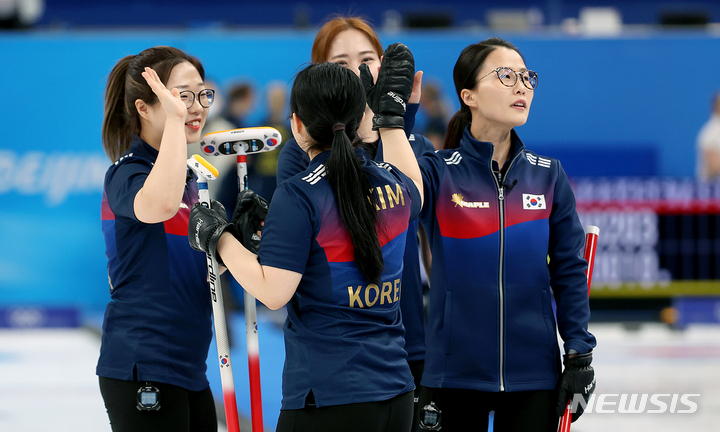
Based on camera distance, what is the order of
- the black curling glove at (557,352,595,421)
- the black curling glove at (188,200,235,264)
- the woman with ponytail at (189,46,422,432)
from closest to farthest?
the woman with ponytail at (189,46,422,432)
the black curling glove at (188,200,235,264)
the black curling glove at (557,352,595,421)

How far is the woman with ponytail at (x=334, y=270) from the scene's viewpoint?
2.05 meters

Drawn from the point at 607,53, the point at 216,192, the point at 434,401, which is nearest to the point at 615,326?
the point at 607,53

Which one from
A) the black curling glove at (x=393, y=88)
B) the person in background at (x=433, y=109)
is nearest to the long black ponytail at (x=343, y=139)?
the black curling glove at (x=393, y=88)

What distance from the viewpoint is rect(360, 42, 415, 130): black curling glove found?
8.11 feet

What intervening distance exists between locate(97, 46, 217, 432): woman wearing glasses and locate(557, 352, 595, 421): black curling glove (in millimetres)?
1154

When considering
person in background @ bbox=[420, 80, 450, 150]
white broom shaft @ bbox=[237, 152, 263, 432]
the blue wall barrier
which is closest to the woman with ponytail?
white broom shaft @ bbox=[237, 152, 263, 432]

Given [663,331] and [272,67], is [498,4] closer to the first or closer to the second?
[272,67]

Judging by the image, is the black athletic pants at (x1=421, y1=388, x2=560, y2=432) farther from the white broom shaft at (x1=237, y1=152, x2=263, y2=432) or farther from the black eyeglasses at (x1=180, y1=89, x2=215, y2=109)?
the black eyeglasses at (x1=180, y1=89, x2=215, y2=109)

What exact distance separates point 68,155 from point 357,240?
674 centimetres

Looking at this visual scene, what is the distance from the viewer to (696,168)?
8.55 meters

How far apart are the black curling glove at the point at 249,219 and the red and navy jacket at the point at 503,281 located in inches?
24.0

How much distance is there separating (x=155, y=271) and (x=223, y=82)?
614 cm

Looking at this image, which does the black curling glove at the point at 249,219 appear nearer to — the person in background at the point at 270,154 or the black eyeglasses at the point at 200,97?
the black eyeglasses at the point at 200,97

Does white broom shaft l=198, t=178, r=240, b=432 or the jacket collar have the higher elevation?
the jacket collar
